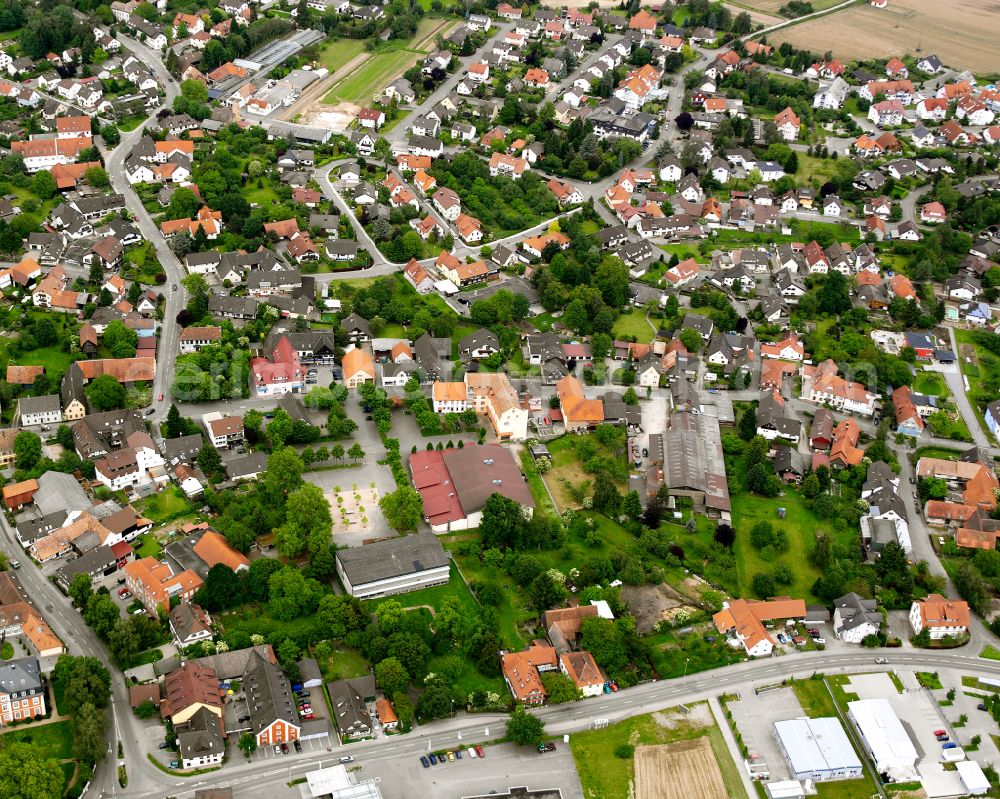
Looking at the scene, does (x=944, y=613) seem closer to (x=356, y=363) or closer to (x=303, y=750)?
(x=303, y=750)

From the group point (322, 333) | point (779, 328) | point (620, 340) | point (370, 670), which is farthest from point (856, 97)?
point (370, 670)

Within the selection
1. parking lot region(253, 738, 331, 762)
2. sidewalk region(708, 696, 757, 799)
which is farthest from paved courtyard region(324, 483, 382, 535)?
sidewalk region(708, 696, 757, 799)

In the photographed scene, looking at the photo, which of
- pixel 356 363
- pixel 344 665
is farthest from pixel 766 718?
pixel 356 363

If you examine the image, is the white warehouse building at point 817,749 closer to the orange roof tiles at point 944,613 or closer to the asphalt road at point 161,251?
the orange roof tiles at point 944,613

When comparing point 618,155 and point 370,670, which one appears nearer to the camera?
point 370,670

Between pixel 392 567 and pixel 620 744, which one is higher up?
pixel 392 567

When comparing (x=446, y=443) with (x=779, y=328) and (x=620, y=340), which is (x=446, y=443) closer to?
(x=620, y=340)
